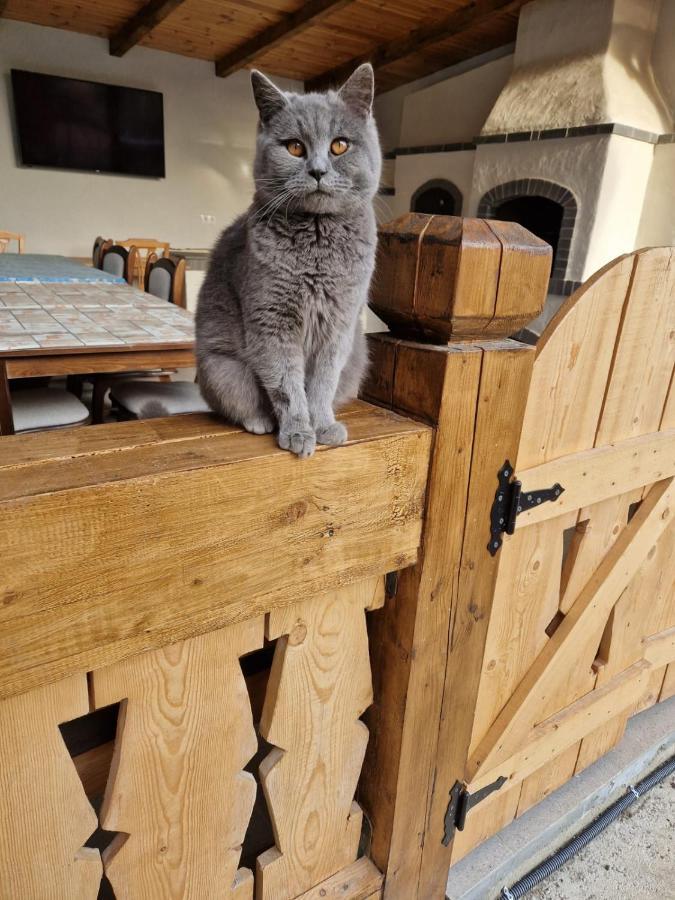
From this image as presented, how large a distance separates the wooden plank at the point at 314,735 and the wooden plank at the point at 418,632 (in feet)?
0.14

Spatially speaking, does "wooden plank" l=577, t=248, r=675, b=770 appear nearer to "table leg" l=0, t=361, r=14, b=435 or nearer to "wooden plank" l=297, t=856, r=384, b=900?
"wooden plank" l=297, t=856, r=384, b=900

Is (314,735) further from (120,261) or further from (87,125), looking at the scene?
(87,125)

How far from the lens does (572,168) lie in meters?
4.16

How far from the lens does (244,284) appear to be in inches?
27.3

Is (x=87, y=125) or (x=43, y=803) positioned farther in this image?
(x=87, y=125)

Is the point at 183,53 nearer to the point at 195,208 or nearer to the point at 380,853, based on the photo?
the point at 195,208

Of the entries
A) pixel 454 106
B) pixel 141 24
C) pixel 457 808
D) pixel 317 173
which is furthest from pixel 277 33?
pixel 457 808

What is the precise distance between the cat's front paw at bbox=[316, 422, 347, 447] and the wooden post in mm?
111

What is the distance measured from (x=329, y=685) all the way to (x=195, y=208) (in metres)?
6.37

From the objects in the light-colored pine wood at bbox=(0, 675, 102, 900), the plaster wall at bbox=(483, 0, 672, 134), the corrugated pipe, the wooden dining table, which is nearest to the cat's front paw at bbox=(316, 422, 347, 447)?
the light-colored pine wood at bbox=(0, 675, 102, 900)

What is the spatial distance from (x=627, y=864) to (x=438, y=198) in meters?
5.56

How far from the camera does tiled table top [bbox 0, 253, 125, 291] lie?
2.89 meters

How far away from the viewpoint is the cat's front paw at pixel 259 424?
652 mm

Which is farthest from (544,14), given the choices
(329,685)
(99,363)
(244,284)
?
(329,685)
